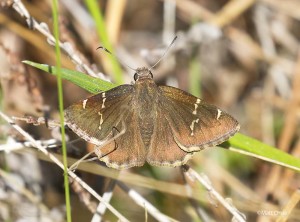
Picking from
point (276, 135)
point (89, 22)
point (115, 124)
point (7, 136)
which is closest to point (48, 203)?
point (7, 136)

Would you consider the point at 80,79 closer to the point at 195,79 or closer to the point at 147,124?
the point at 147,124

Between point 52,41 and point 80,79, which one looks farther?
point 52,41

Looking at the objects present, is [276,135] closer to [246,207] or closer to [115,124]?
[246,207]

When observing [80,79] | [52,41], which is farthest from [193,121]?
[52,41]

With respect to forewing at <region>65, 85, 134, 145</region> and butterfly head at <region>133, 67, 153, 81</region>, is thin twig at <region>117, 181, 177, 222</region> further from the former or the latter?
butterfly head at <region>133, 67, 153, 81</region>

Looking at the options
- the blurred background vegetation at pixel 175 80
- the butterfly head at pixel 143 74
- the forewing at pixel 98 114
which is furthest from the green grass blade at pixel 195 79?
the forewing at pixel 98 114

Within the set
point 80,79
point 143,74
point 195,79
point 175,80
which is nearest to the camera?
point 80,79

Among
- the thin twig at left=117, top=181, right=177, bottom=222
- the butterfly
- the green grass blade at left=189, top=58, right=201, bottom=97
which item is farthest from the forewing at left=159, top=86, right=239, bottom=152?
the green grass blade at left=189, top=58, right=201, bottom=97

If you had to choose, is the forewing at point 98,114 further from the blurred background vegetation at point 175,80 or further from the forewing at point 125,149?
the blurred background vegetation at point 175,80
